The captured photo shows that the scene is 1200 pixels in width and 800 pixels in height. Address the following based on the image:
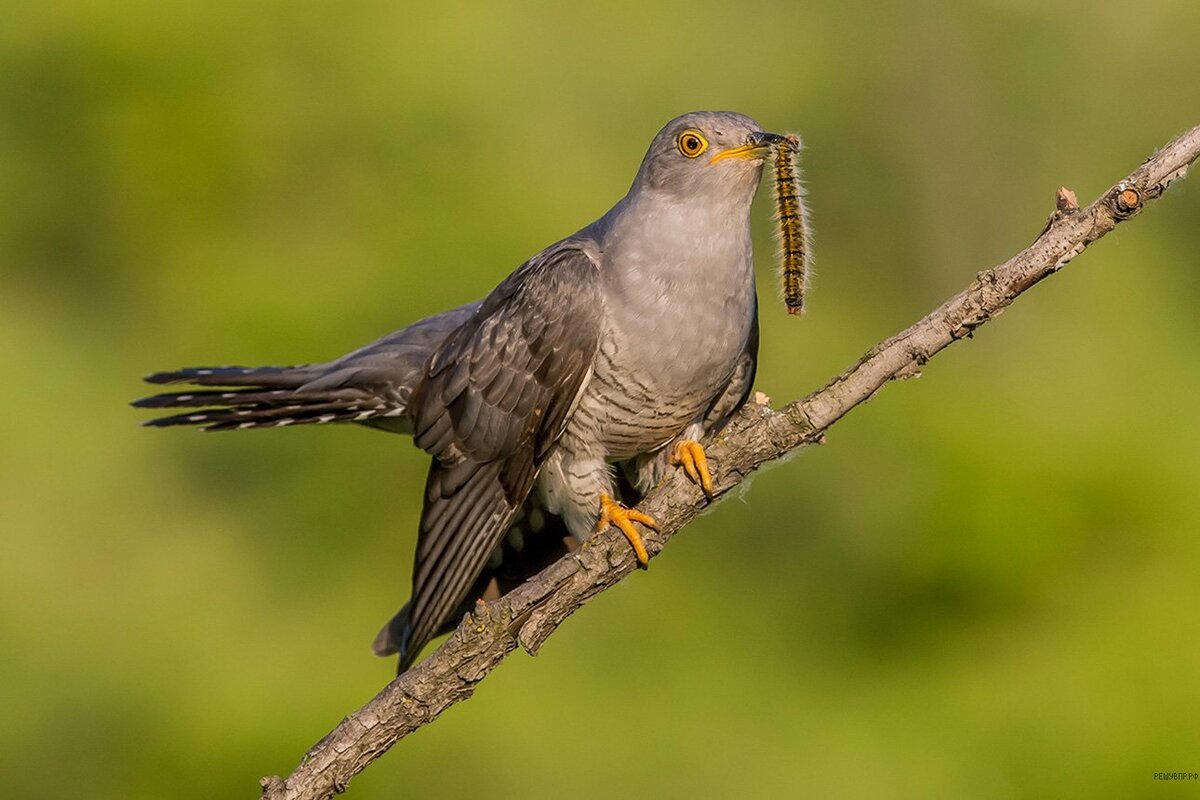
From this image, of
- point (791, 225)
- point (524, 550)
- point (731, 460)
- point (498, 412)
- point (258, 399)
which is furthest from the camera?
point (524, 550)

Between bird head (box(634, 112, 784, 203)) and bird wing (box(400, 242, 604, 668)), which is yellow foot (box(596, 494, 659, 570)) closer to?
bird wing (box(400, 242, 604, 668))

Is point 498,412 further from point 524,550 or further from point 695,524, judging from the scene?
point 695,524

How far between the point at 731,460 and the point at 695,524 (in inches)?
221

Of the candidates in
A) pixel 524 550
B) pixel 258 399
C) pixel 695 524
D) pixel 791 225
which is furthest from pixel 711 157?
pixel 695 524

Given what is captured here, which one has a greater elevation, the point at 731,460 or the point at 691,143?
the point at 691,143

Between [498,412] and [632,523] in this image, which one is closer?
[632,523]

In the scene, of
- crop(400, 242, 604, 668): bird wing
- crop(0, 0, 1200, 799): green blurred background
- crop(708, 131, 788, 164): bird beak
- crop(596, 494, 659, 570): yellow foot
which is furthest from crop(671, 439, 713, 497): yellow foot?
crop(0, 0, 1200, 799): green blurred background

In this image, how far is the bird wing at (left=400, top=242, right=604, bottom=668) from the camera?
3.42 meters

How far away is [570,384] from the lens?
3.42 metres

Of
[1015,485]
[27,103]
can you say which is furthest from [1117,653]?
[27,103]

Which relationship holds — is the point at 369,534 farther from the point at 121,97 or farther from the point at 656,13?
the point at 656,13

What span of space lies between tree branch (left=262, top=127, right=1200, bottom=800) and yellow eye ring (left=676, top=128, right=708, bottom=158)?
74 cm

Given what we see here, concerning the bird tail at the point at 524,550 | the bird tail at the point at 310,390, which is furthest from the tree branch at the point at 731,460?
the bird tail at the point at 310,390

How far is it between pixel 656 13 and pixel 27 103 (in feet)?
18.8
